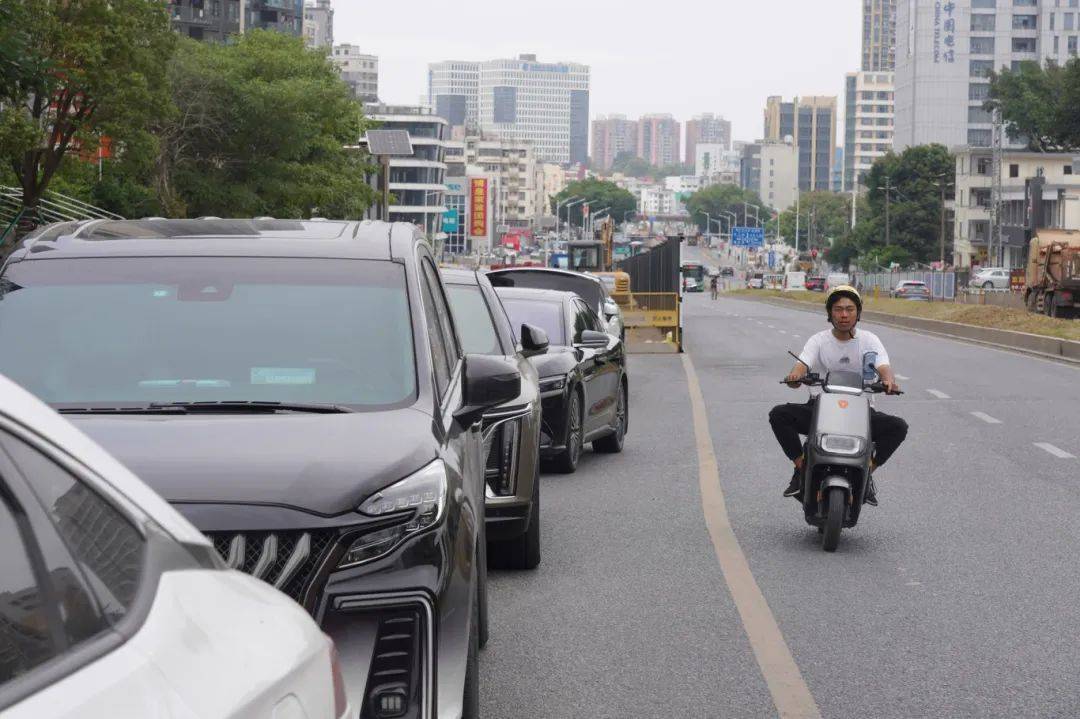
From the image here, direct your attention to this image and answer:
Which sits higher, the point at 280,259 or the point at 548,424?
the point at 280,259

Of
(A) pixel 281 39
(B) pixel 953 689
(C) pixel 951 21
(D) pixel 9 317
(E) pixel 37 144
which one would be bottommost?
(B) pixel 953 689

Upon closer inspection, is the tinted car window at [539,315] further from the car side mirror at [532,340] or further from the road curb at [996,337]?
the road curb at [996,337]

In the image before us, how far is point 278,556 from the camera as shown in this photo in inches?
180

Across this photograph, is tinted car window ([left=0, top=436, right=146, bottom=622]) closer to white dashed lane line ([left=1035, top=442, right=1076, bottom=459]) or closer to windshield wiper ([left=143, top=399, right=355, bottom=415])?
windshield wiper ([left=143, top=399, right=355, bottom=415])

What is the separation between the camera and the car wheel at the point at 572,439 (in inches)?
523

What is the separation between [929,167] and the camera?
144125mm

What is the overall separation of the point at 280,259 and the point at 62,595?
408cm

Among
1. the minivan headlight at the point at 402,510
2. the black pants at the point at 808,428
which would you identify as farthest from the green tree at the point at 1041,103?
the minivan headlight at the point at 402,510

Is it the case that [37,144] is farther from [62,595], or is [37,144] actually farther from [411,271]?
[62,595]

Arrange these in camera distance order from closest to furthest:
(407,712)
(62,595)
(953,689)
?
(62,595) → (407,712) → (953,689)

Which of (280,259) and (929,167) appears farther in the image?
(929,167)

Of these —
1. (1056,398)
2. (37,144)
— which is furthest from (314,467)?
(37,144)

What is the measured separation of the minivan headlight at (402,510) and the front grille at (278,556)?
90mm

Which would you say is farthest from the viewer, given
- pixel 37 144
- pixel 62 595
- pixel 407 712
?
pixel 37 144
